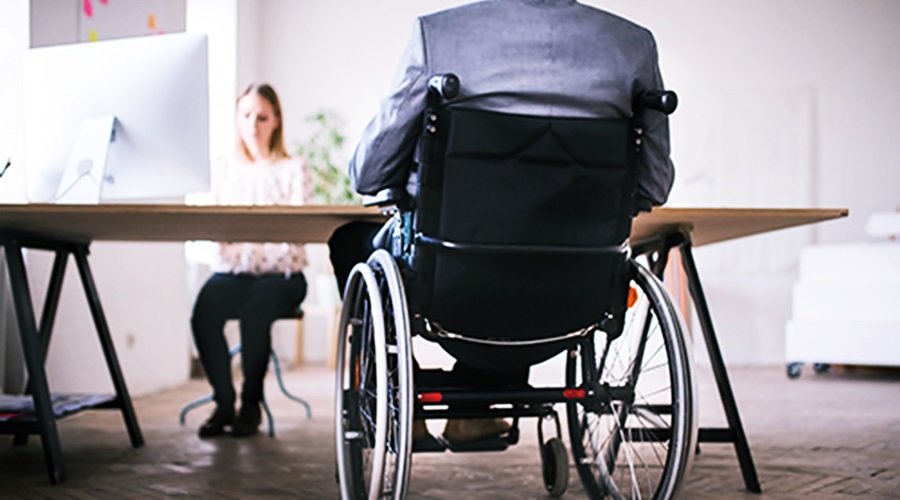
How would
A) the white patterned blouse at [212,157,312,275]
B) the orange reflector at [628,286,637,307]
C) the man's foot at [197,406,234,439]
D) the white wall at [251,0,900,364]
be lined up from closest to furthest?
the orange reflector at [628,286,637,307] < the man's foot at [197,406,234,439] < the white patterned blouse at [212,157,312,275] < the white wall at [251,0,900,364]

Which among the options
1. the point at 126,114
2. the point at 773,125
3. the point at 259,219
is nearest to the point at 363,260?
the point at 259,219

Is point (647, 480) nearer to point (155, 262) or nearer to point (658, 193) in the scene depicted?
point (658, 193)

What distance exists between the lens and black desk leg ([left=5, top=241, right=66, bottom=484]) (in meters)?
2.36

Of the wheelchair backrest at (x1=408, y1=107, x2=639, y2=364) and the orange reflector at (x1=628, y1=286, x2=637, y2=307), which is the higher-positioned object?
the wheelchair backrest at (x1=408, y1=107, x2=639, y2=364)

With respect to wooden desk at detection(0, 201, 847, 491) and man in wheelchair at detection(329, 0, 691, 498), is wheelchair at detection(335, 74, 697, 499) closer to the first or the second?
man in wheelchair at detection(329, 0, 691, 498)

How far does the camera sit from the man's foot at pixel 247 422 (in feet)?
10.3

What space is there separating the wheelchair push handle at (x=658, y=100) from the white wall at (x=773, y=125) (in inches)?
202

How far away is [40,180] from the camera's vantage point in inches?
101

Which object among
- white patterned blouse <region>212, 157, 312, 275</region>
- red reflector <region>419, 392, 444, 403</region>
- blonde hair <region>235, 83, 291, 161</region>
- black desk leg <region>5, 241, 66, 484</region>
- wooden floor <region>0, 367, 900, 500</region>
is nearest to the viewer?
red reflector <region>419, 392, 444, 403</region>

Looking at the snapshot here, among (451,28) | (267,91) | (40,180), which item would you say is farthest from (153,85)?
(451,28)

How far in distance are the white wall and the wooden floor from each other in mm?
2583

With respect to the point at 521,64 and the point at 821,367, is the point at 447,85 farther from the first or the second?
the point at 821,367

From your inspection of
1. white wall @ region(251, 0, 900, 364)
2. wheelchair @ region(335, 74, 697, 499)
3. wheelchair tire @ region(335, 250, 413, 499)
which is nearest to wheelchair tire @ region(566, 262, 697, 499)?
wheelchair @ region(335, 74, 697, 499)

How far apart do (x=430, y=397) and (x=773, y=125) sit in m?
5.46
